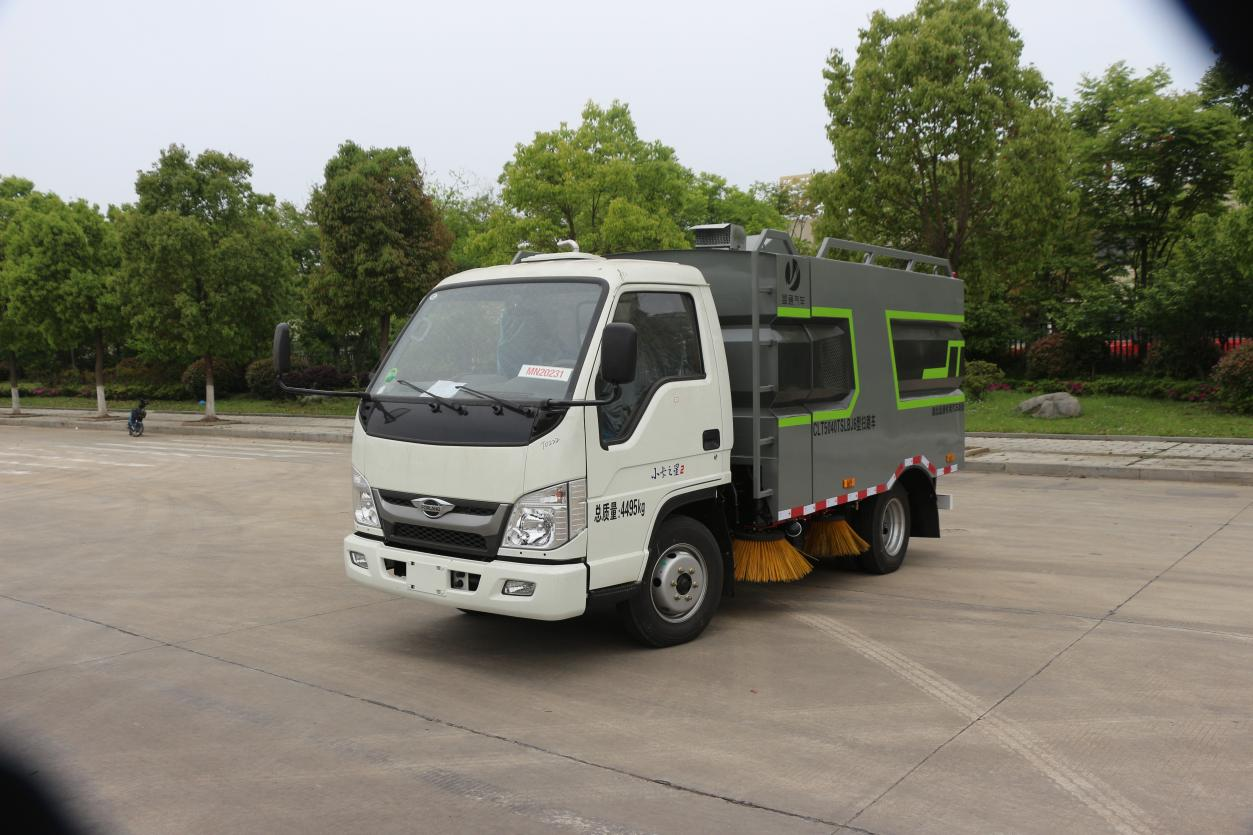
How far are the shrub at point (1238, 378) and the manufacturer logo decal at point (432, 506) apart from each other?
766 inches

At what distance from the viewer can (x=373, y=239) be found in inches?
1115

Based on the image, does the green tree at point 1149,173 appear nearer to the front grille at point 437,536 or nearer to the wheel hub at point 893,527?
the wheel hub at point 893,527

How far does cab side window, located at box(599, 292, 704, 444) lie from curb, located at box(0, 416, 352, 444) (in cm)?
1774

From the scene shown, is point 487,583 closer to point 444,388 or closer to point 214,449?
point 444,388

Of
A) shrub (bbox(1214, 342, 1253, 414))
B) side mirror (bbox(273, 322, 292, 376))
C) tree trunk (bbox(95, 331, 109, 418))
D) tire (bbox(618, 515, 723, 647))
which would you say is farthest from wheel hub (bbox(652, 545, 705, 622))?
tree trunk (bbox(95, 331, 109, 418))

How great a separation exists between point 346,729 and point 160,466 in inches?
592

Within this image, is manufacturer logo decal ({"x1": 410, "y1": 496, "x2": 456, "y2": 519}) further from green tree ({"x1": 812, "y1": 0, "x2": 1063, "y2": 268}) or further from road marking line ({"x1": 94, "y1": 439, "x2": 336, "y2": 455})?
green tree ({"x1": 812, "y1": 0, "x2": 1063, "y2": 268})

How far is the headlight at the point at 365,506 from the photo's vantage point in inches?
243

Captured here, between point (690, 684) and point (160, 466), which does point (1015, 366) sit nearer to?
point (160, 466)

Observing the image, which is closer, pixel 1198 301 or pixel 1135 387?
pixel 1198 301

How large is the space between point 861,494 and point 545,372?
315 centimetres

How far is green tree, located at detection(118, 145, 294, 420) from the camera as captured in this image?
27781 millimetres

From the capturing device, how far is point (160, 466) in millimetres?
18188

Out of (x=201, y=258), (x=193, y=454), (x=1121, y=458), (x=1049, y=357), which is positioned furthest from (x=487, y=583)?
(x=201, y=258)
